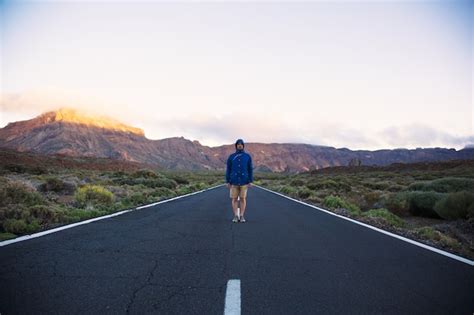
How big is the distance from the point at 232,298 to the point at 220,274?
94 centimetres

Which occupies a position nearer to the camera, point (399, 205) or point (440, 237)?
point (440, 237)

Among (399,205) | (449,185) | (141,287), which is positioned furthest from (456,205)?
(141,287)

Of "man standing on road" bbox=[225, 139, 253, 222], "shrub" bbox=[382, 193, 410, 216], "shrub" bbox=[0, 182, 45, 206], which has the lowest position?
"shrub" bbox=[382, 193, 410, 216]

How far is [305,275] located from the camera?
4.75m

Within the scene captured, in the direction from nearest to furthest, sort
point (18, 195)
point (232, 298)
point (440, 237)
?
point (232, 298) → point (440, 237) → point (18, 195)

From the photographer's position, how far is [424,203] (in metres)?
15.8

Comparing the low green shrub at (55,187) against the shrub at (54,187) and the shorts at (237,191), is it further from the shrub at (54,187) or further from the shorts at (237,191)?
the shorts at (237,191)

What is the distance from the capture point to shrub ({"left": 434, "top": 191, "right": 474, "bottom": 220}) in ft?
41.9

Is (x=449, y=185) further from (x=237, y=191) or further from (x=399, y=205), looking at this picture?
(x=237, y=191)

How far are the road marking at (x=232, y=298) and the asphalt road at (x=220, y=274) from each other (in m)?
0.06

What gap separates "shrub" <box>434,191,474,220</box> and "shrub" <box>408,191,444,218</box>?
1.38 m

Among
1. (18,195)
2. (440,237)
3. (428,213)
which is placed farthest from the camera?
(428,213)

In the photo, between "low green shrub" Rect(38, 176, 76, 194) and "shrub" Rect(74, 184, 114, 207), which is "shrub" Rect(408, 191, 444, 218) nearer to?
"shrub" Rect(74, 184, 114, 207)

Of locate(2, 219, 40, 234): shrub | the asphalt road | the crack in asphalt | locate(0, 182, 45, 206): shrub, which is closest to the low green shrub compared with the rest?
locate(0, 182, 45, 206): shrub
